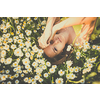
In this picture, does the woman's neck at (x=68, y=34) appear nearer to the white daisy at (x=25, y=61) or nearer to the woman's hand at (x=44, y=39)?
the woman's hand at (x=44, y=39)

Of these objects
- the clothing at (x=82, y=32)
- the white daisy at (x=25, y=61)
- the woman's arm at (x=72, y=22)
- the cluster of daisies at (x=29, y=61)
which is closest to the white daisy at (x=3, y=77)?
the cluster of daisies at (x=29, y=61)

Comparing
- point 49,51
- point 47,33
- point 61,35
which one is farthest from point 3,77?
point 61,35

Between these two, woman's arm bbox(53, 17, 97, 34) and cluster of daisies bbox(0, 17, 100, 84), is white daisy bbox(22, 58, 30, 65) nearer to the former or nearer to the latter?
cluster of daisies bbox(0, 17, 100, 84)

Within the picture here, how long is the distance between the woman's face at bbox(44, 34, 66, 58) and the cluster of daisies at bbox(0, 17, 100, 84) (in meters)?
0.07

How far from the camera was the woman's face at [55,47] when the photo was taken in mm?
A: 1105

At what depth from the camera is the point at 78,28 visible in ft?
3.65

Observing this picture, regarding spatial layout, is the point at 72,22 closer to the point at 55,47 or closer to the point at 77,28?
the point at 77,28

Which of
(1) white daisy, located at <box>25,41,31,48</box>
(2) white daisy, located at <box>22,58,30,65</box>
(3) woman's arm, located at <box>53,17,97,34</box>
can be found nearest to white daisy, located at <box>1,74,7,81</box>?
(2) white daisy, located at <box>22,58,30,65</box>

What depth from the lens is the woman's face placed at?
3.63 feet

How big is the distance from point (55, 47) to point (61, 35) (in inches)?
6.2

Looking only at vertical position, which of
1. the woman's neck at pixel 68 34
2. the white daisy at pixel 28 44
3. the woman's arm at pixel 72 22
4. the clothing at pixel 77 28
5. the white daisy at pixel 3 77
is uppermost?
the woman's arm at pixel 72 22
